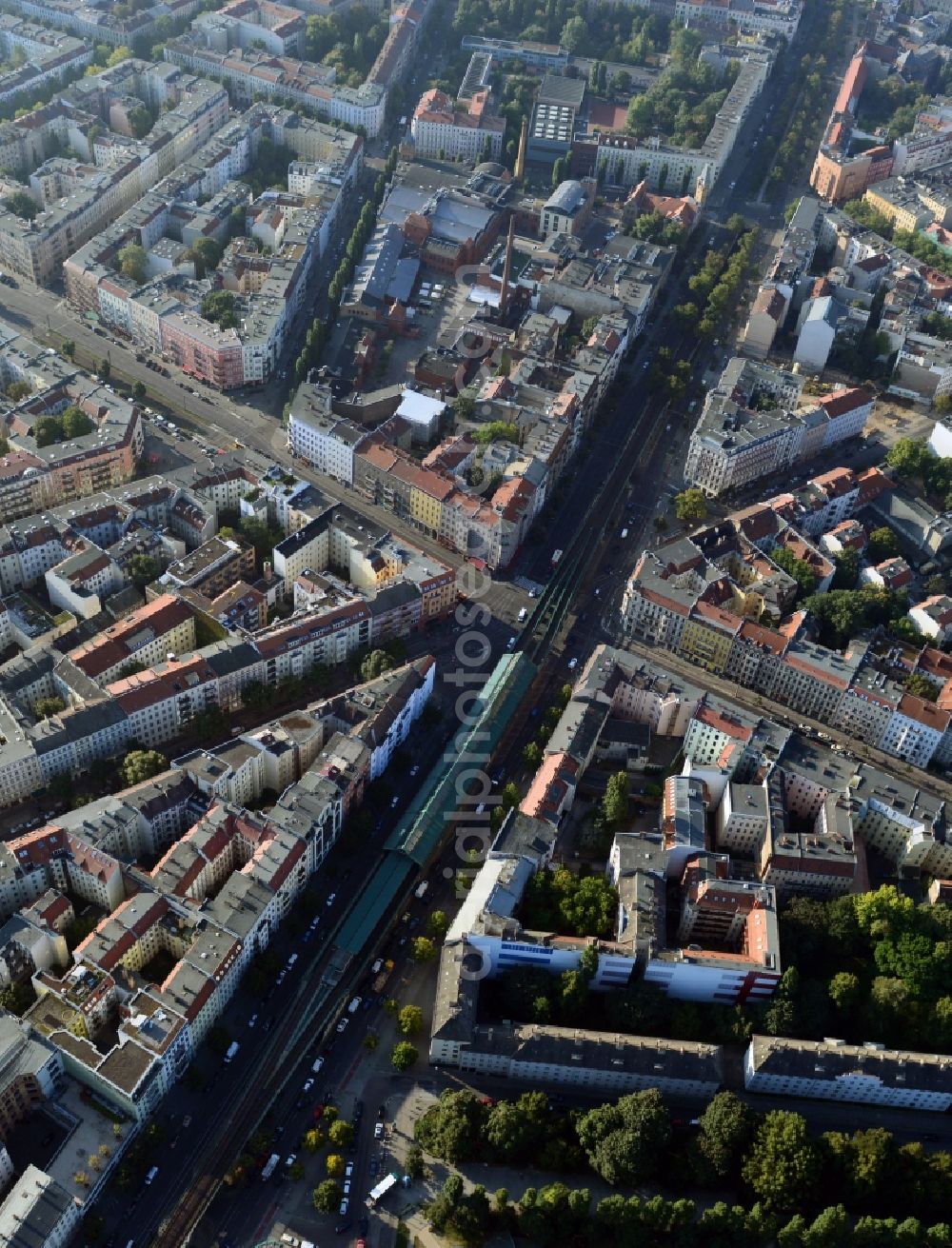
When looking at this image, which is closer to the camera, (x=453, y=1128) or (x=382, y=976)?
(x=453, y=1128)

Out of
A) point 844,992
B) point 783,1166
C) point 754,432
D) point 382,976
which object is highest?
point 754,432

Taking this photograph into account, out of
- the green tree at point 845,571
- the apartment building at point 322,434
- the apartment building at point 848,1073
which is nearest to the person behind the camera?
the apartment building at point 848,1073

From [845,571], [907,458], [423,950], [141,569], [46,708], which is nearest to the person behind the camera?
[423,950]

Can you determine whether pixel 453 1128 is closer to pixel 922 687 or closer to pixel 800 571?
pixel 922 687

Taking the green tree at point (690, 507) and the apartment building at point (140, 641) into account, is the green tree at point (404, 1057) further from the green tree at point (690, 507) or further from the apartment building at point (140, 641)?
the green tree at point (690, 507)

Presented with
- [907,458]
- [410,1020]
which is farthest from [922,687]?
[410,1020]

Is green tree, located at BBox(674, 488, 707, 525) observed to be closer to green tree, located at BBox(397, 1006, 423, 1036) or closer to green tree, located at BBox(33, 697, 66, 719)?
green tree, located at BBox(397, 1006, 423, 1036)

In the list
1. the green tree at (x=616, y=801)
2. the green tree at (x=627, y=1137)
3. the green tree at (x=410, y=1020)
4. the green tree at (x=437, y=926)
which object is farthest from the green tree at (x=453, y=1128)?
the green tree at (x=616, y=801)

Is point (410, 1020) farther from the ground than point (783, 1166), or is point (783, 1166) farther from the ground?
point (783, 1166)
